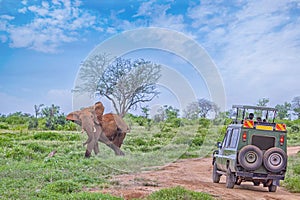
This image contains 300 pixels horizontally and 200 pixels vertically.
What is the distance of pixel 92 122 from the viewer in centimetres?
1830

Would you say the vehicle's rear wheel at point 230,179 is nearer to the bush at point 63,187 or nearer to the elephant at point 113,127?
the bush at point 63,187

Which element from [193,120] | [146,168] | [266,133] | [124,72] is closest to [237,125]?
[266,133]

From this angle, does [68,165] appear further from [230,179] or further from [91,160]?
[230,179]

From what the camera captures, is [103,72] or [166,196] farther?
[103,72]

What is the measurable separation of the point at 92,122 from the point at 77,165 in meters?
4.05

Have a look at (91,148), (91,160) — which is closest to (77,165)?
(91,160)

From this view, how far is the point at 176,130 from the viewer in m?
31.3

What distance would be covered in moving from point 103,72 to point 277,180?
34.0ft

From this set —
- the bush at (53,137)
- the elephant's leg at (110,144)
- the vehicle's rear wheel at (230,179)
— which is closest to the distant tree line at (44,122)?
the bush at (53,137)

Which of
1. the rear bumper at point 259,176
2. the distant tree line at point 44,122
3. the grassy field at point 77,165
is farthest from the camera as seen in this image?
the distant tree line at point 44,122

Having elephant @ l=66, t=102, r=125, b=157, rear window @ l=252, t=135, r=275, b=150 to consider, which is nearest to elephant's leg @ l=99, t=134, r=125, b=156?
elephant @ l=66, t=102, r=125, b=157

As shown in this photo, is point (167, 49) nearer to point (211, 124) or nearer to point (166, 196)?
point (166, 196)

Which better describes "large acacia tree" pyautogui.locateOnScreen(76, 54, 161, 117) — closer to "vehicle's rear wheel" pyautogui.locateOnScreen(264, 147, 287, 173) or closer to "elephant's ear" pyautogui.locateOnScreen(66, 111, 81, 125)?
"elephant's ear" pyautogui.locateOnScreen(66, 111, 81, 125)

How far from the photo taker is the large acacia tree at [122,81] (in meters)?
19.2
